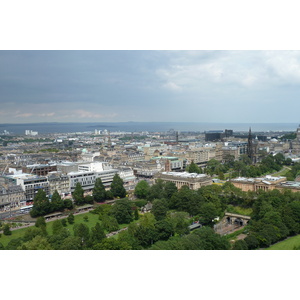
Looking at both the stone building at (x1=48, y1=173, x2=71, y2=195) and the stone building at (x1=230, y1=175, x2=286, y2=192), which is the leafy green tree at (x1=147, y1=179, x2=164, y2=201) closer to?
the stone building at (x1=230, y1=175, x2=286, y2=192)

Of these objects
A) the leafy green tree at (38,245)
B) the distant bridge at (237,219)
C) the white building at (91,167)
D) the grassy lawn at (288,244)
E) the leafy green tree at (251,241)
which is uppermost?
the white building at (91,167)

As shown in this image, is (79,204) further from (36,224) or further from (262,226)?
(262,226)

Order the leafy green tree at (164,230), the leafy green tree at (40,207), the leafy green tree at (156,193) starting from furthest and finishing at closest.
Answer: the leafy green tree at (156,193) < the leafy green tree at (40,207) < the leafy green tree at (164,230)

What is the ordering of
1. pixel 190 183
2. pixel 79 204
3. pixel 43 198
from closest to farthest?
pixel 43 198 → pixel 79 204 → pixel 190 183

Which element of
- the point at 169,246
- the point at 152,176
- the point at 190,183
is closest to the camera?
the point at 169,246

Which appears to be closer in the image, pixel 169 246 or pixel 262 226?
pixel 169 246

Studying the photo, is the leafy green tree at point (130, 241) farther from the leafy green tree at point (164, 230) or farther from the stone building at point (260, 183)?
the stone building at point (260, 183)

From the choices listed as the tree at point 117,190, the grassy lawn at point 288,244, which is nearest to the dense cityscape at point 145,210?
the tree at point 117,190

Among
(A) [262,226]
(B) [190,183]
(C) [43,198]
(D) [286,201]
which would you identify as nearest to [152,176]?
(B) [190,183]
